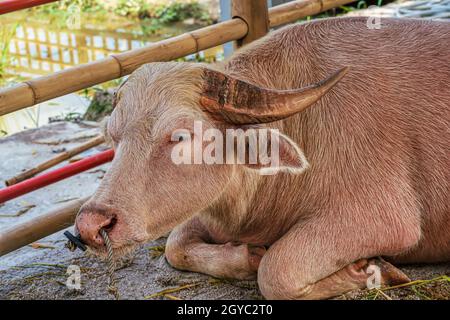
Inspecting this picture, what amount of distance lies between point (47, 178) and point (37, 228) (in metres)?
0.31

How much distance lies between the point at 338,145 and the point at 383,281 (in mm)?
590

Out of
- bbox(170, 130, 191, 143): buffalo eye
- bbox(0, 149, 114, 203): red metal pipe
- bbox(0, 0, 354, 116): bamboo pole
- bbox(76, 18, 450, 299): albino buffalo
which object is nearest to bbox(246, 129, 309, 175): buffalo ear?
bbox(76, 18, 450, 299): albino buffalo

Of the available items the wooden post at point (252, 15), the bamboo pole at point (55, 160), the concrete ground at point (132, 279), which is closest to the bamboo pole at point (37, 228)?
the concrete ground at point (132, 279)

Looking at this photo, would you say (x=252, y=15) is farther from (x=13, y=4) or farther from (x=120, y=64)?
(x=13, y=4)

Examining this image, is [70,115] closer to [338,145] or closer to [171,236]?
[171,236]

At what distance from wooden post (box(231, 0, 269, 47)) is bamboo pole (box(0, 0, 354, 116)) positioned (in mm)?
32

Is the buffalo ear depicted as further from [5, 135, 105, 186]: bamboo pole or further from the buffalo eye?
[5, 135, 105, 186]: bamboo pole

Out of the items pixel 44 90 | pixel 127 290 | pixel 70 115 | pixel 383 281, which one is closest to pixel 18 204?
pixel 44 90

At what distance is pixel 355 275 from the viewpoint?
3025 millimetres

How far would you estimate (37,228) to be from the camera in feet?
11.7

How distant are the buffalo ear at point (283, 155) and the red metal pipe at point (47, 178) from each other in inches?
53.5

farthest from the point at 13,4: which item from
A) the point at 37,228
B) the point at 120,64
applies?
the point at 37,228

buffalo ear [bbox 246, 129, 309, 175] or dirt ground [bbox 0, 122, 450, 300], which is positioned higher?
buffalo ear [bbox 246, 129, 309, 175]

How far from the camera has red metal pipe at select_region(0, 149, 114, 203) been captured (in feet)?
11.9
